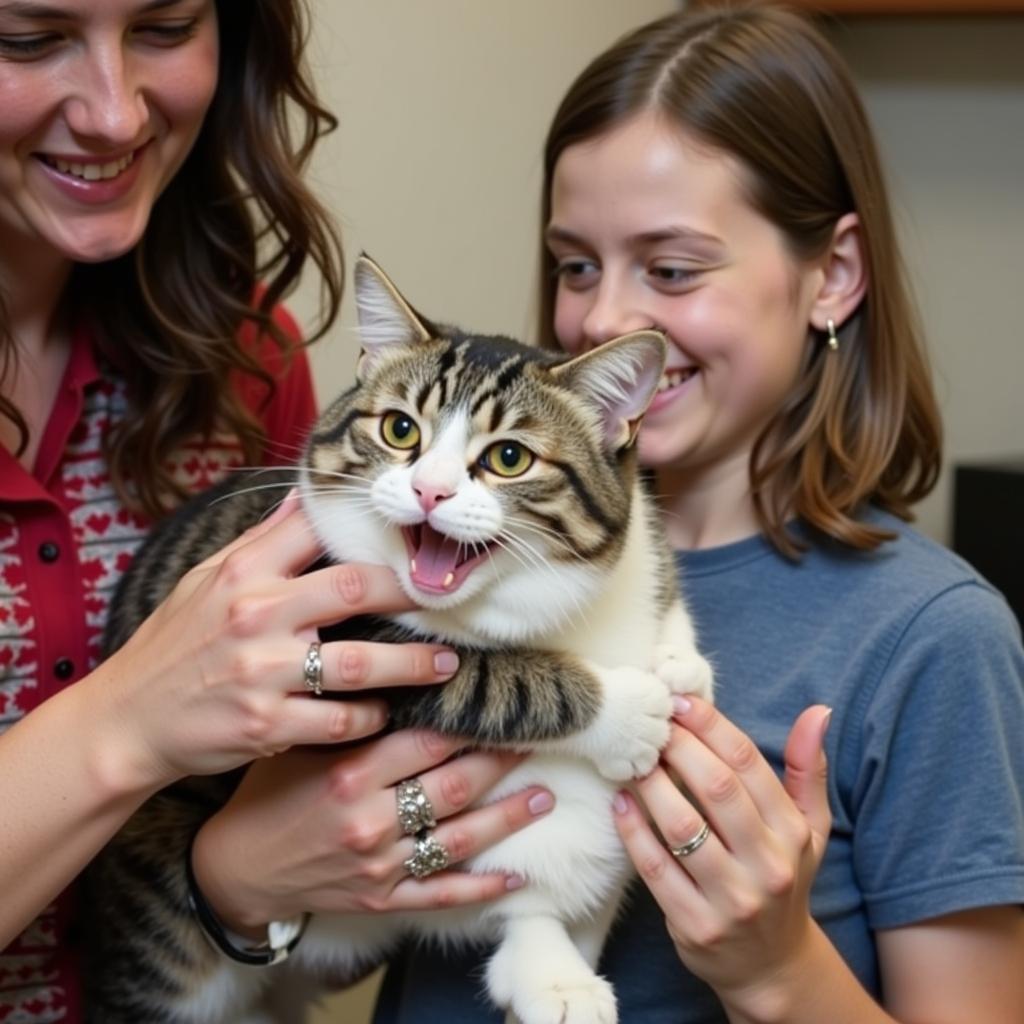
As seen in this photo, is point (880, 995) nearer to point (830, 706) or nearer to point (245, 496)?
point (830, 706)

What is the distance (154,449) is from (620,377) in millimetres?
625

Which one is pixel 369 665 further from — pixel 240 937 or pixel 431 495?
pixel 240 937

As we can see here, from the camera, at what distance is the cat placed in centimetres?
115

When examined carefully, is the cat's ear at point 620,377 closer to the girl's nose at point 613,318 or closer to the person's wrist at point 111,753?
the girl's nose at point 613,318

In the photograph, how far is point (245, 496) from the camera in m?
1.49

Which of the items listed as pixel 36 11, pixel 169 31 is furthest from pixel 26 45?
pixel 169 31

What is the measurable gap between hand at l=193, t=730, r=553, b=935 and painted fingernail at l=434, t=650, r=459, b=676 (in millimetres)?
71

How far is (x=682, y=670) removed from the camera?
1242 mm

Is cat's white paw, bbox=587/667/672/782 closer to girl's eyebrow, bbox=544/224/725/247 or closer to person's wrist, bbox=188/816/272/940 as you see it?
person's wrist, bbox=188/816/272/940

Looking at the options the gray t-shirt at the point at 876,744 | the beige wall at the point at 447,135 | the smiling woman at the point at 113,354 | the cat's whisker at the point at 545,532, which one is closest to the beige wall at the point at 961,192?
the beige wall at the point at 447,135

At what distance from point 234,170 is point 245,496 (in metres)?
0.42

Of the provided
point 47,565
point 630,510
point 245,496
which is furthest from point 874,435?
point 47,565

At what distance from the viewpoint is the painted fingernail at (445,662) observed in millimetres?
1138

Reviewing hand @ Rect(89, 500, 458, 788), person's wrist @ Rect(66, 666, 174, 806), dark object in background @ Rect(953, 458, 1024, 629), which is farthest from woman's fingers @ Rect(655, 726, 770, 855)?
dark object in background @ Rect(953, 458, 1024, 629)
